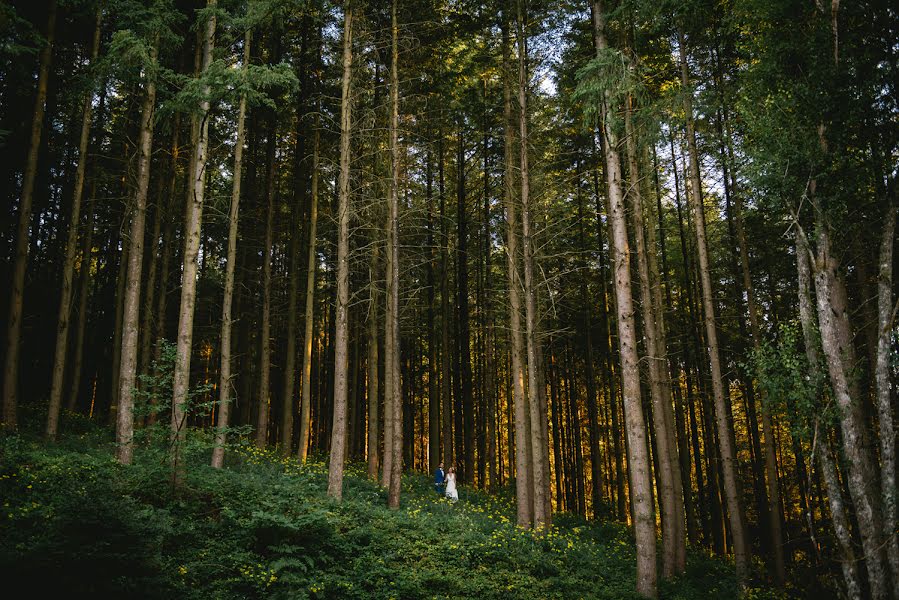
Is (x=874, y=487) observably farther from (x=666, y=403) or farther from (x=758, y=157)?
(x=758, y=157)

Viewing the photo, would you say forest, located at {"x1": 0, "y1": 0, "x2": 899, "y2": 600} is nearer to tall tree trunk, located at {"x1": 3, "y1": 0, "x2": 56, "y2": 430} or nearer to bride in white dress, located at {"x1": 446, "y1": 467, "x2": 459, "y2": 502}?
tall tree trunk, located at {"x1": 3, "y1": 0, "x2": 56, "y2": 430}

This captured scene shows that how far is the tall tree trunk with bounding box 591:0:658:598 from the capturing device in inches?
380

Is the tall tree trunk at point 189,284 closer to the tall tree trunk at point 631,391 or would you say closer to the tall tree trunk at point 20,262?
the tall tree trunk at point 20,262

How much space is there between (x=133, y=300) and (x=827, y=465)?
15.9 m

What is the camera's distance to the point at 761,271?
2003 cm

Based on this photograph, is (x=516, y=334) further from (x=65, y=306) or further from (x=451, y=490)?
(x=65, y=306)

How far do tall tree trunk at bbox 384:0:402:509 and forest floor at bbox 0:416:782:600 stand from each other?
1.11 meters

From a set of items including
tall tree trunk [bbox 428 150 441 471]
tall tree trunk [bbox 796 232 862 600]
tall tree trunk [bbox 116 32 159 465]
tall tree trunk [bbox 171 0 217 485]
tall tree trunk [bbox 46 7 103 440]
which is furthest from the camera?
tall tree trunk [bbox 428 150 441 471]

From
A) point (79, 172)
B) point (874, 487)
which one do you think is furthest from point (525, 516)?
point (79, 172)

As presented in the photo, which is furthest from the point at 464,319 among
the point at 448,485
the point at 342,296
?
the point at 342,296

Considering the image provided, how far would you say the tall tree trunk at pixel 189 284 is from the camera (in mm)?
9289

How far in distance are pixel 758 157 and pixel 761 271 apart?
1142 cm

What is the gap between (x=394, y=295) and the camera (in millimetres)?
13773

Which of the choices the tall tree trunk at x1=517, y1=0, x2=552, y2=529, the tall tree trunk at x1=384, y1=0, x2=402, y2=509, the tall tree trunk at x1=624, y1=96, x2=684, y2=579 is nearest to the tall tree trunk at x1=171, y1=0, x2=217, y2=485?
the tall tree trunk at x1=384, y1=0, x2=402, y2=509
